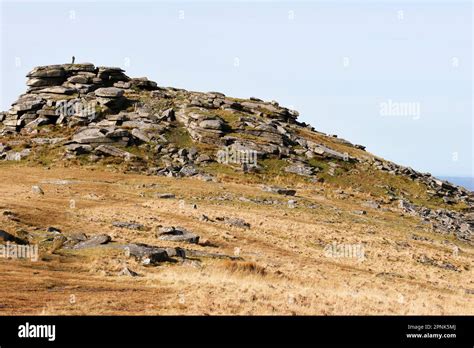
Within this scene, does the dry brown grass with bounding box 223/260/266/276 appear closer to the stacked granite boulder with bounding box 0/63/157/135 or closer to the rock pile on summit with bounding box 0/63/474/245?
the rock pile on summit with bounding box 0/63/474/245

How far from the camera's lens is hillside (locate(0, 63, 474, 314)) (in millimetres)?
21094

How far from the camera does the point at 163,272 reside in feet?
79.7

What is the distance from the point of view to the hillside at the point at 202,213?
21.1 m

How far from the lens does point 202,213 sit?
43.1 metres

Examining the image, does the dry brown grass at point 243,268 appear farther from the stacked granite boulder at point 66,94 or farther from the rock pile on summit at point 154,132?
the stacked granite boulder at point 66,94

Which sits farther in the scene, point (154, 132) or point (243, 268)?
point (154, 132)

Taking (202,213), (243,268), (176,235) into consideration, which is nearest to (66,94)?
(202,213)

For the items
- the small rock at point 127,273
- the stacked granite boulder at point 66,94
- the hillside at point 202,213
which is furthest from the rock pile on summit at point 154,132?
the small rock at point 127,273

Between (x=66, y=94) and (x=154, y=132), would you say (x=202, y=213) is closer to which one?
(x=154, y=132)

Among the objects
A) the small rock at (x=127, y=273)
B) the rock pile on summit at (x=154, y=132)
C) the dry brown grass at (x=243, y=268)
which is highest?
the rock pile on summit at (x=154, y=132)

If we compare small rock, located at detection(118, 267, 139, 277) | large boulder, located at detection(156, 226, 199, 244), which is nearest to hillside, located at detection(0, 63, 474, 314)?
large boulder, located at detection(156, 226, 199, 244)
